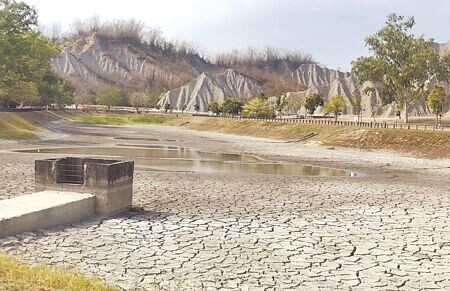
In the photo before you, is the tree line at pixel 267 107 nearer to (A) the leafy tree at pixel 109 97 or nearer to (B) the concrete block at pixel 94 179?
(A) the leafy tree at pixel 109 97

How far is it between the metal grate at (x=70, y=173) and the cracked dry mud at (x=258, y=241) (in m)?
2.09

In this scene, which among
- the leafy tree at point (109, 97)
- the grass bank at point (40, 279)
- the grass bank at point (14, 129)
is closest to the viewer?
the grass bank at point (40, 279)

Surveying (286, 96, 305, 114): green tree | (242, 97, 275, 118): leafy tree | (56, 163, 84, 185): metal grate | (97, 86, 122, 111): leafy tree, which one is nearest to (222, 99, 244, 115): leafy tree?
(242, 97, 275, 118): leafy tree

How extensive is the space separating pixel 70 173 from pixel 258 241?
23.5 feet

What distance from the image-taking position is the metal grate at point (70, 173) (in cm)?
1641

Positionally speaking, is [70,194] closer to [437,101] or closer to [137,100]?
[437,101]

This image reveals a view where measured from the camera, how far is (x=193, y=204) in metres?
18.5

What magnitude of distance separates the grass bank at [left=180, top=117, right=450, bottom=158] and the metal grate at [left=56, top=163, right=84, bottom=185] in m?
35.7

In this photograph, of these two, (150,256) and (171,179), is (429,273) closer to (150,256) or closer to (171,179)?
(150,256)

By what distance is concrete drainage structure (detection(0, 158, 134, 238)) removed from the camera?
13211mm

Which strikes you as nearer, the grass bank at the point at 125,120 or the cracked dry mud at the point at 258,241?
the cracked dry mud at the point at 258,241

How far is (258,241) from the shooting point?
1341 centimetres

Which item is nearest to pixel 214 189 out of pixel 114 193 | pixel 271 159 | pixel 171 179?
pixel 171 179

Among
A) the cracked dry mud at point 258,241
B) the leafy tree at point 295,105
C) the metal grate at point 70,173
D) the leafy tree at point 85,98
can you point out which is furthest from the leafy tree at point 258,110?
the metal grate at point 70,173
